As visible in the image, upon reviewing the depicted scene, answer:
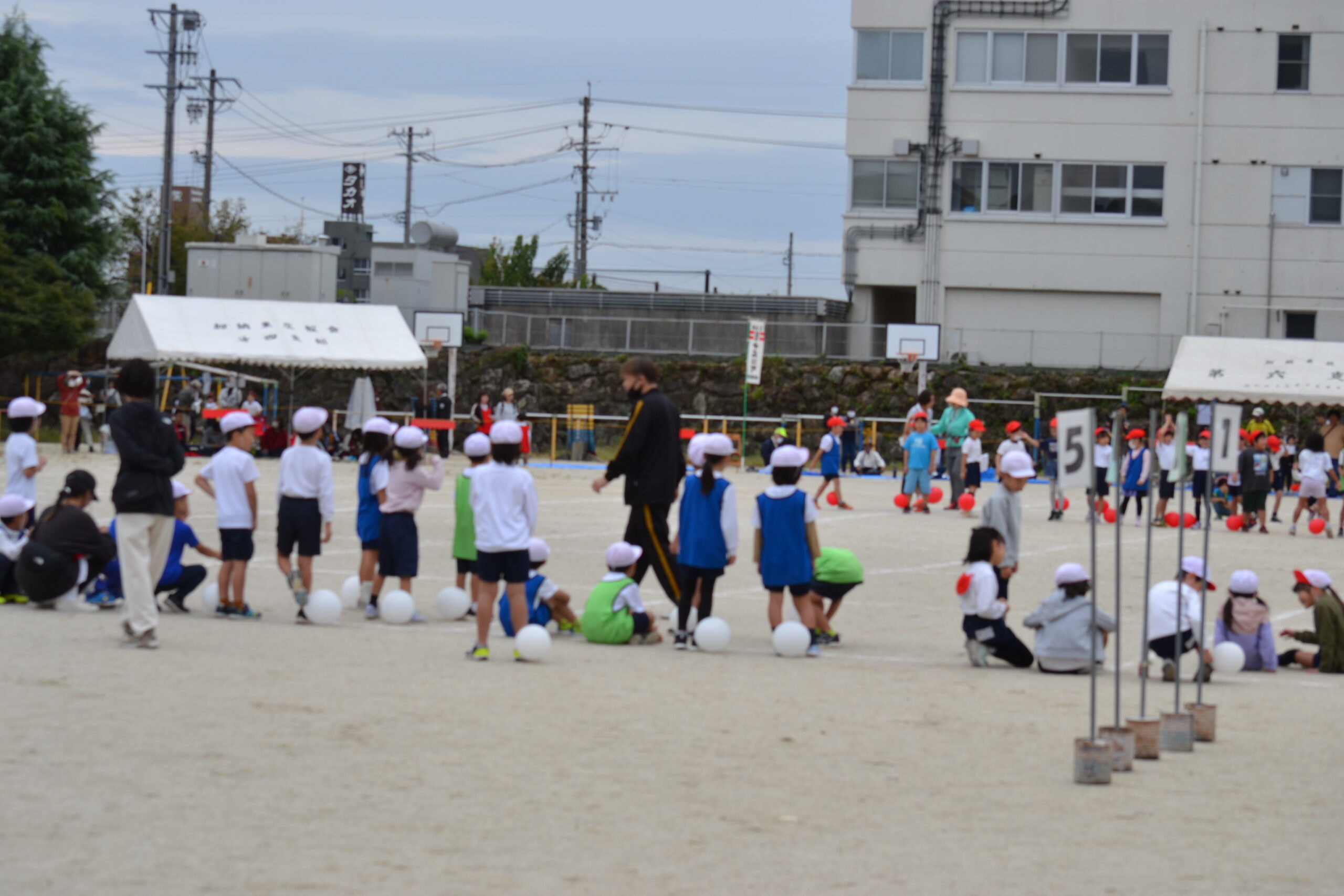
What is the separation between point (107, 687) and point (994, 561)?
6.05 metres

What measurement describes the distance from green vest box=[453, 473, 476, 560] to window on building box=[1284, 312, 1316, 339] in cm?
3801

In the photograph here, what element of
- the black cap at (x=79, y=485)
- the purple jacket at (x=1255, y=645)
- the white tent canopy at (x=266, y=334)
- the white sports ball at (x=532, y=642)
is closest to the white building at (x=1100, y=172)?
the white tent canopy at (x=266, y=334)

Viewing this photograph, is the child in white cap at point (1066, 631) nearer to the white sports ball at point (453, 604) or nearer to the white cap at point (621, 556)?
the white cap at point (621, 556)

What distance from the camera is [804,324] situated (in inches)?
1901

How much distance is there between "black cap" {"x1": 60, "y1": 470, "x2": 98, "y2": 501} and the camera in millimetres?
12203

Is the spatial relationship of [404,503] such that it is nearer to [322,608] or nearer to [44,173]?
[322,608]

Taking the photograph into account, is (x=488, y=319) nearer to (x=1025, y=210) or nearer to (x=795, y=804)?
(x=1025, y=210)

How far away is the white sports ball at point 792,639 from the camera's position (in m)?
11.1

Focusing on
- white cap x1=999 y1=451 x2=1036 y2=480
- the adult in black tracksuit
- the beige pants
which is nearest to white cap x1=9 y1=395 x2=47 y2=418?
the beige pants

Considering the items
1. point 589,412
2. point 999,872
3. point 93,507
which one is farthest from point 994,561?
point 589,412

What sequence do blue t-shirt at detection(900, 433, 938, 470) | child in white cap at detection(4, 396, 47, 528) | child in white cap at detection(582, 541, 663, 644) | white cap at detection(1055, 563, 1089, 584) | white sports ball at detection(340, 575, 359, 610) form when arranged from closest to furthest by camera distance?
white cap at detection(1055, 563, 1089, 584) → child in white cap at detection(582, 541, 663, 644) → white sports ball at detection(340, 575, 359, 610) → child in white cap at detection(4, 396, 47, 528) → blue t-shirt at detection(900, 433, 938, 470)

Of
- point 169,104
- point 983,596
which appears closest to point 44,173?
point 169,104

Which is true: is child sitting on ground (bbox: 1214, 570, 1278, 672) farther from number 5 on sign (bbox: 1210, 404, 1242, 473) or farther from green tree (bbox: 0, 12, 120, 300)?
green tree (bbox: 0, 12, 120, 300)

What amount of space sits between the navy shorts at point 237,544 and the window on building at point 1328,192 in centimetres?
3990
